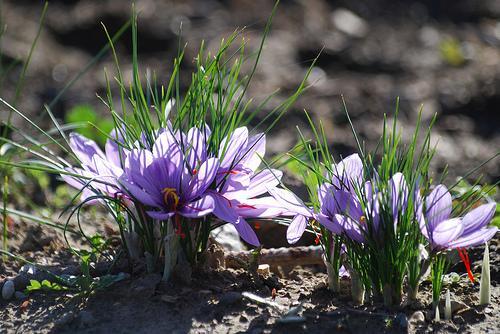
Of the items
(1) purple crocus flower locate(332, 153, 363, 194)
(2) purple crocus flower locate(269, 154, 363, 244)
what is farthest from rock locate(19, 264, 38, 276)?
(1) purple crocus flower locate(332, 153, 363, 194)

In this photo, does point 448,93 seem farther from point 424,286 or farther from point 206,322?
point 206,322

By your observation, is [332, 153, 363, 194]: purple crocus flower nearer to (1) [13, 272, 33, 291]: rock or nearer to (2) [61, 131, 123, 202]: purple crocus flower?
(2) [61, 131, 123, 202]: purple crocus flower

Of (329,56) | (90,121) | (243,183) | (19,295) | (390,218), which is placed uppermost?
(329,56)

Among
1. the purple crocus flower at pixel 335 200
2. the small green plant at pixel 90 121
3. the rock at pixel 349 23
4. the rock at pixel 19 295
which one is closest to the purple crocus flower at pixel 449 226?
the purple crocus flower at pixel 335 200

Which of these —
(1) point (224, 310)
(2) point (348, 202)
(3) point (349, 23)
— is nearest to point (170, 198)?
(1) point (224, 310)

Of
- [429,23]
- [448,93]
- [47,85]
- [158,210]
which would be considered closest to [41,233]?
[158,210]

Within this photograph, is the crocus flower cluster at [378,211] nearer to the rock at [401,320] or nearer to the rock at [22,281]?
the rock at [401,320]

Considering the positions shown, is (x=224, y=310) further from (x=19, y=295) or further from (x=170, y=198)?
(x=19, y=295)
